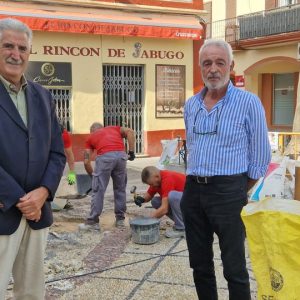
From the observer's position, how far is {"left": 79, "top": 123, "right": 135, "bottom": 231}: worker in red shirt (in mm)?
6418

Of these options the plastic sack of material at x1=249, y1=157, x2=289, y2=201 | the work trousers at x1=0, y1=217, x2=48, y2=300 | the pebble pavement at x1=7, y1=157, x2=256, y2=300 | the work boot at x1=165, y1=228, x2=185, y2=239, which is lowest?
the pebble pavement at x1=7, y1=157, x2=256, y2=300

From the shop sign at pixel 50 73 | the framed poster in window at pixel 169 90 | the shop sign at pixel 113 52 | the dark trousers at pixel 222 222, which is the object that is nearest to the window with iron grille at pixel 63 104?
the shop sign at pixel 50 73

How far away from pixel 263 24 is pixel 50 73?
37.5 ft

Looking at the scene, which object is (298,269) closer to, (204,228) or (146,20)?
(204,228)

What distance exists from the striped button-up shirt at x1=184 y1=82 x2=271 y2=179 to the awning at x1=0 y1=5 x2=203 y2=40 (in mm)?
9538

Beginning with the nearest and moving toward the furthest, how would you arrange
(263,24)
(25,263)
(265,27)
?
(25,263) < (265,27) < (263,24)

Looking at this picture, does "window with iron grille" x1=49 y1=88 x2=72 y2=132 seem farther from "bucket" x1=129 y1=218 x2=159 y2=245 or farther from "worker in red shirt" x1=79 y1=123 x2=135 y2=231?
"bucket" x1=129 y1=218 x2=159 y2=245

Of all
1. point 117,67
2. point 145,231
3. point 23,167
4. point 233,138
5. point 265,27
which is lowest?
point 145,231

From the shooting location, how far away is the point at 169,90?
14297 mm

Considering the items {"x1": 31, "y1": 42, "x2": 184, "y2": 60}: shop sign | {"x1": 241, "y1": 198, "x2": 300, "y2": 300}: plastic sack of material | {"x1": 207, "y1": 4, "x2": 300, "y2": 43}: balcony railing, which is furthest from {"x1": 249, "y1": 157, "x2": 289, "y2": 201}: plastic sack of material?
{"x1": 207, "y1": 4, "x2": 300, "y2": 43}: balcony railing

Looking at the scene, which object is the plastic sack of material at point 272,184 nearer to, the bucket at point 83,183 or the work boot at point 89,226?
the work boot at point 89,226

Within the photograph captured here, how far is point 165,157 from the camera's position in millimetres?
10000

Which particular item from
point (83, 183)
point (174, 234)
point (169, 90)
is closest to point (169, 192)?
point (174, 234)

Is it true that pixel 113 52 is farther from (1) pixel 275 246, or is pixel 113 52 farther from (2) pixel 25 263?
(1) pixel 275 246
